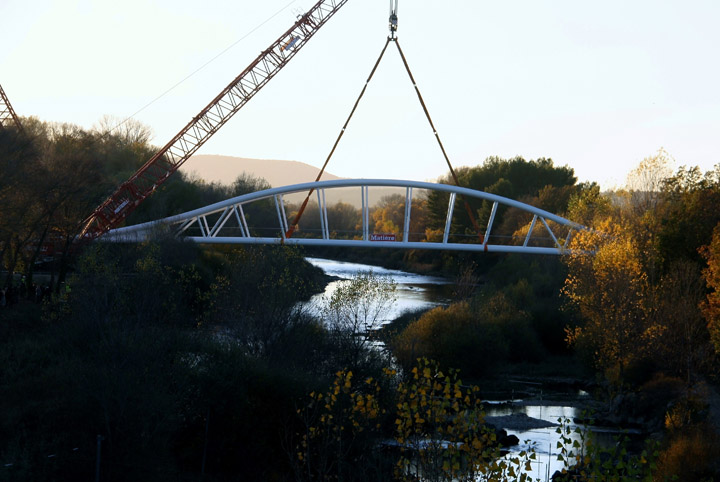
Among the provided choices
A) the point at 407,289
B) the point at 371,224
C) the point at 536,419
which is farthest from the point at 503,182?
the point at 536,419

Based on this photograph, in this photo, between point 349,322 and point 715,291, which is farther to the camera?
point 349,322

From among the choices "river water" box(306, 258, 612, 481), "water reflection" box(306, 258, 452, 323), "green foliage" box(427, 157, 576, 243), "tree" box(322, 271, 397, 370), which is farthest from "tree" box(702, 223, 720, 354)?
"green foliage" box(427, 157, 576, 243)

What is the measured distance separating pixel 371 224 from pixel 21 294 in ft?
335

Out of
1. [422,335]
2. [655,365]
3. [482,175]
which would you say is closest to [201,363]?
[422,335]

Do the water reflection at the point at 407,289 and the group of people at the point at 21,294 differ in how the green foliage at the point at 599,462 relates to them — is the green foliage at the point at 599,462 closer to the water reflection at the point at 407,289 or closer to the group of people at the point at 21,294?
the group of people at the point at 21,294

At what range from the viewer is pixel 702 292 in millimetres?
34531

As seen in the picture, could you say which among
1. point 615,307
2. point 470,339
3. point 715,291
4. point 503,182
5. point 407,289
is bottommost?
point 470,339

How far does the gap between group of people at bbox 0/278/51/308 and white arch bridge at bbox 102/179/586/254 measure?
691 cm

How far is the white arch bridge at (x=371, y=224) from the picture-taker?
46000 mm

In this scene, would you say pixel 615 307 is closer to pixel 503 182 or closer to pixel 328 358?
pixel 328 358

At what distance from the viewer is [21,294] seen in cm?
3988

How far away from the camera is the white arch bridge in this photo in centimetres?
4600

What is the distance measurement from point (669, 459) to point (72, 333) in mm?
20484

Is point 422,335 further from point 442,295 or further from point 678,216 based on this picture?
point 442,295
